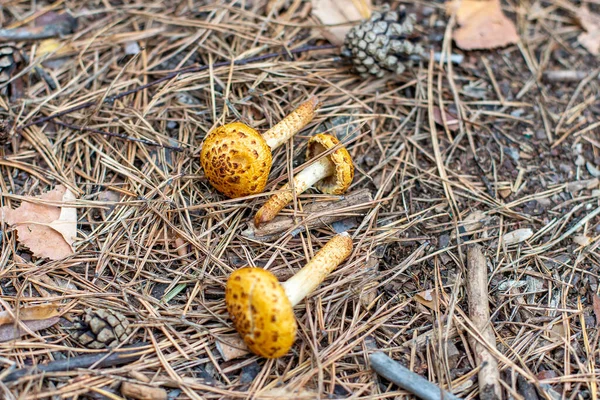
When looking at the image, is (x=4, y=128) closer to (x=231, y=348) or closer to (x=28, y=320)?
(x=28, y=320)

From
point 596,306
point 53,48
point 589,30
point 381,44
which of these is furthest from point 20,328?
point 589,30

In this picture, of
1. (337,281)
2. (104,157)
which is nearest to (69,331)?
(104,157)

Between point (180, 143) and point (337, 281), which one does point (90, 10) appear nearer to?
point (180, 143)

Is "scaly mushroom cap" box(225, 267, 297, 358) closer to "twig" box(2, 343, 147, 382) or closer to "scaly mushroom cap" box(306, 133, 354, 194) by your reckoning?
"twig" box(2, 343, 147, 382)

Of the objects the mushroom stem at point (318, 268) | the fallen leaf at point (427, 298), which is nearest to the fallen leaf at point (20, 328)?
the mushroom stem at point (318, 268)

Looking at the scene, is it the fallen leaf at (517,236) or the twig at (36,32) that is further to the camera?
the twig at (36,32)

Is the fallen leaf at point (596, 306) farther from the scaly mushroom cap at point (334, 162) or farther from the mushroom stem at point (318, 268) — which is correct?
the scaly mushroom cap at point (334, 162)
